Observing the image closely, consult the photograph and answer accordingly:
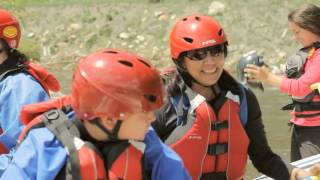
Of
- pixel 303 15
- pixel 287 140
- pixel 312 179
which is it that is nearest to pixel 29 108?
pixel 312 179

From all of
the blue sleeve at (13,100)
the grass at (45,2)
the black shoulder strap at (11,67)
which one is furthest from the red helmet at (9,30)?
the grass at (45,2)

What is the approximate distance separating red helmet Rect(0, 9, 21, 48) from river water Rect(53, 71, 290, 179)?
3743 millimetres

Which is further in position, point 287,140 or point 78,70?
point 287,140

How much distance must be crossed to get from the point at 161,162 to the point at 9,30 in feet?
5.02

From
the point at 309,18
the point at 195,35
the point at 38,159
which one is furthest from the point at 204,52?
the point at 309,18

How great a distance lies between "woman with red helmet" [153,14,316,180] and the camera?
2.84 meters

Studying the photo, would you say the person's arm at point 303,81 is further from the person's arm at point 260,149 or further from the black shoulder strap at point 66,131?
the black shoulder strap at point 66,131

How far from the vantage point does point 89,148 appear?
193 cm

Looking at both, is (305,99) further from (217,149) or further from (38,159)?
(38,159)

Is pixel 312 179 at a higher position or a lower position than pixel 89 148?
lower

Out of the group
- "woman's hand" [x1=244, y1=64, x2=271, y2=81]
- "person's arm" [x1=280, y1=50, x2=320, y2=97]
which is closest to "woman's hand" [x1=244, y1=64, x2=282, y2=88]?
"woman's hand" [x1=244, y1=64, x2=271, y2=81]

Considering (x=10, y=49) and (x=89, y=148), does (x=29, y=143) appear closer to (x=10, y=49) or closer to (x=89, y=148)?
(x=89, y=148)

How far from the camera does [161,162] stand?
2031 millimetres

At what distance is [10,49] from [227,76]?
1086mm
